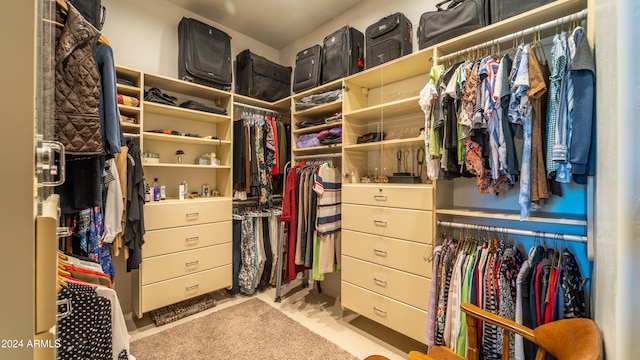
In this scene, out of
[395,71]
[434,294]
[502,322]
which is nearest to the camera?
[502,322]

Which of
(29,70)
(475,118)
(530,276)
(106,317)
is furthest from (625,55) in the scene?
(106,317)

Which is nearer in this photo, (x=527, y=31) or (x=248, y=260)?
(x=527, y=31)

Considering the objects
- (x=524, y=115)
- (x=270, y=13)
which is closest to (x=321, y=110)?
(x=270, y=13)

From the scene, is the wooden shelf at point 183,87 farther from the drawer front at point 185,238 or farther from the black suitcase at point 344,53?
the drawer front at point 185,238

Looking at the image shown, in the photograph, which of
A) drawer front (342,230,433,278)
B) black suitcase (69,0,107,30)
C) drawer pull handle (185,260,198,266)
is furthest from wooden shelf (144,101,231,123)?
drawer front (342,230,433,278)

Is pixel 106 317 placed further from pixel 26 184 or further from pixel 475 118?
pixel 475 118

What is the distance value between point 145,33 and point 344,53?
1.91 metres

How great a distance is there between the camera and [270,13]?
2.79m

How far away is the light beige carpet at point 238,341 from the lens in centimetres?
186

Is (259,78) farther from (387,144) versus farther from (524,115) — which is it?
(524,115)

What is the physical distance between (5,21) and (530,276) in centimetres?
197

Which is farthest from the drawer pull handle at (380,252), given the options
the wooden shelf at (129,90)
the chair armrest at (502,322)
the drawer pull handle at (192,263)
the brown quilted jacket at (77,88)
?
the wooden shelf at (129,90)

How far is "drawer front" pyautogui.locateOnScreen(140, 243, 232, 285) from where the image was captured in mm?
2217

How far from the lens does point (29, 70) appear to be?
42 cm
